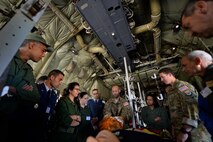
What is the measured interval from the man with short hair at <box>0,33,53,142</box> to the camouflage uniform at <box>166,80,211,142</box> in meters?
1.92

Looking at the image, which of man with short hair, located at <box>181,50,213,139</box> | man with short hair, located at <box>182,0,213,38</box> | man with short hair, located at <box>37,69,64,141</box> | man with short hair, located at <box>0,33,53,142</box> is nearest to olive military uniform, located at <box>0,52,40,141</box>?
man with short hair, located at <box>0,33,53,142</box>

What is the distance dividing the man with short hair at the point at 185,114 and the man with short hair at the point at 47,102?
1797 millimetres

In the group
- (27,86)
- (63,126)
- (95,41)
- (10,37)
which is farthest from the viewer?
(95,41)

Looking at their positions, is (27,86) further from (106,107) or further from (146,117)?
(146,117)

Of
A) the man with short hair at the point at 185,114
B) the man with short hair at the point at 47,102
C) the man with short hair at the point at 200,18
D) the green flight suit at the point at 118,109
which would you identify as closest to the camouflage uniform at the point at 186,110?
the man with short hair at the point at 185,114

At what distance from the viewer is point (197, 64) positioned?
2031 millimetres

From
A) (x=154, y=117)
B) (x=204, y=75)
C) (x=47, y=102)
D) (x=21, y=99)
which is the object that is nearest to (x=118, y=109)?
(x=154, y=117)

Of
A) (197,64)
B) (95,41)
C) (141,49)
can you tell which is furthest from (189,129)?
(141,49)

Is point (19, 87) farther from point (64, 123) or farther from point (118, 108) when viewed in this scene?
point (118, 108)

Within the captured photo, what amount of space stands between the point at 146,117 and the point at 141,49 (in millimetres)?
2560

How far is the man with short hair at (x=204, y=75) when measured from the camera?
1587 millimetres

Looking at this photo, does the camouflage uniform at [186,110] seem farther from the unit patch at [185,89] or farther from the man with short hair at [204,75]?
the man with short hair at [204,75]

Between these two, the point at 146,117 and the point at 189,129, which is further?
the point at 146,117

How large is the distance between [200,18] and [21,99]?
196 centimetres
